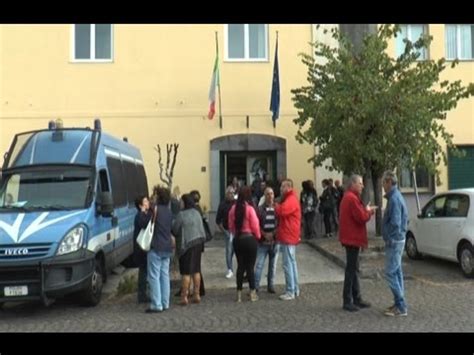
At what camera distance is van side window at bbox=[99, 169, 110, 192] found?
380 inches

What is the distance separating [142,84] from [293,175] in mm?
5488

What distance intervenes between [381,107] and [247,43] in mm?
7411

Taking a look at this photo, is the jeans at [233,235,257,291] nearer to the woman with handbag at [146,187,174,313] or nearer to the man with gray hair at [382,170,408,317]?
the woman with handbag at [146,187,174,313]

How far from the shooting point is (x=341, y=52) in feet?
42.1

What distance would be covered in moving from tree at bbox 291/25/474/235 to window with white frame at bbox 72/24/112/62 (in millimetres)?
7871

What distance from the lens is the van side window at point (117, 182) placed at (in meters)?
10.6

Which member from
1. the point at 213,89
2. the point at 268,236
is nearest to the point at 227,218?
the point at 268,236

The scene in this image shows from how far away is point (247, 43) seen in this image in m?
18.0

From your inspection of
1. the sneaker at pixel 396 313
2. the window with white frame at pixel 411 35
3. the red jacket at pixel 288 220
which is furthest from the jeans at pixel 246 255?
the window with white frame at pixel 411 35

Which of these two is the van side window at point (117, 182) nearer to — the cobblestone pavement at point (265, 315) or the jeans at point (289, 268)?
the cobblestone pavement at point (265, 315)

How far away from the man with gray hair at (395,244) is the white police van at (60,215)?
4.35 meters

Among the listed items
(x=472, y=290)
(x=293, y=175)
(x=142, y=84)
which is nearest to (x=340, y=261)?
(x=472, y=290)
